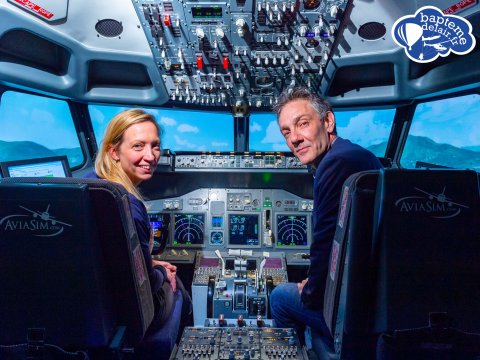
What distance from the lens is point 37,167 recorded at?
2416 mm

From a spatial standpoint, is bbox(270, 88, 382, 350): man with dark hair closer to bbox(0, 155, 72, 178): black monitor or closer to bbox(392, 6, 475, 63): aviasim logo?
bbox(392, 6, 475, 63): aviasim logo

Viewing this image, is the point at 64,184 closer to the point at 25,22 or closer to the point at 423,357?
the point at 423,357

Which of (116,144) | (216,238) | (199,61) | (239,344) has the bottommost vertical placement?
(239,344)

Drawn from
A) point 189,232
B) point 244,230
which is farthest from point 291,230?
point 189,232

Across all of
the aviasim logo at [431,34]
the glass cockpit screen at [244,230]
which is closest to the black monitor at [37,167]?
the glass cockpit screen at [244,230]

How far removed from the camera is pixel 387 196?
97cm

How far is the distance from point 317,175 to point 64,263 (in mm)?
960

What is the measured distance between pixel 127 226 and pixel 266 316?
1692mm

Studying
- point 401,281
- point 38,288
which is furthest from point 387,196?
point 38,288

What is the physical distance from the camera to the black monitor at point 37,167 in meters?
2.18

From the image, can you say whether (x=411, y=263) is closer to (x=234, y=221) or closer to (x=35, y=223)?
(x=35, y=223)

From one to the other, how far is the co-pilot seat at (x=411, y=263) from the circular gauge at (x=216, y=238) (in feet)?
6.24

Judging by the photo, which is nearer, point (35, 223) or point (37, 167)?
point (35, 223)

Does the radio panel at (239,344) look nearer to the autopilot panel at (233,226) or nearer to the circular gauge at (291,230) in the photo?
the autopilot panel at (233,226)
